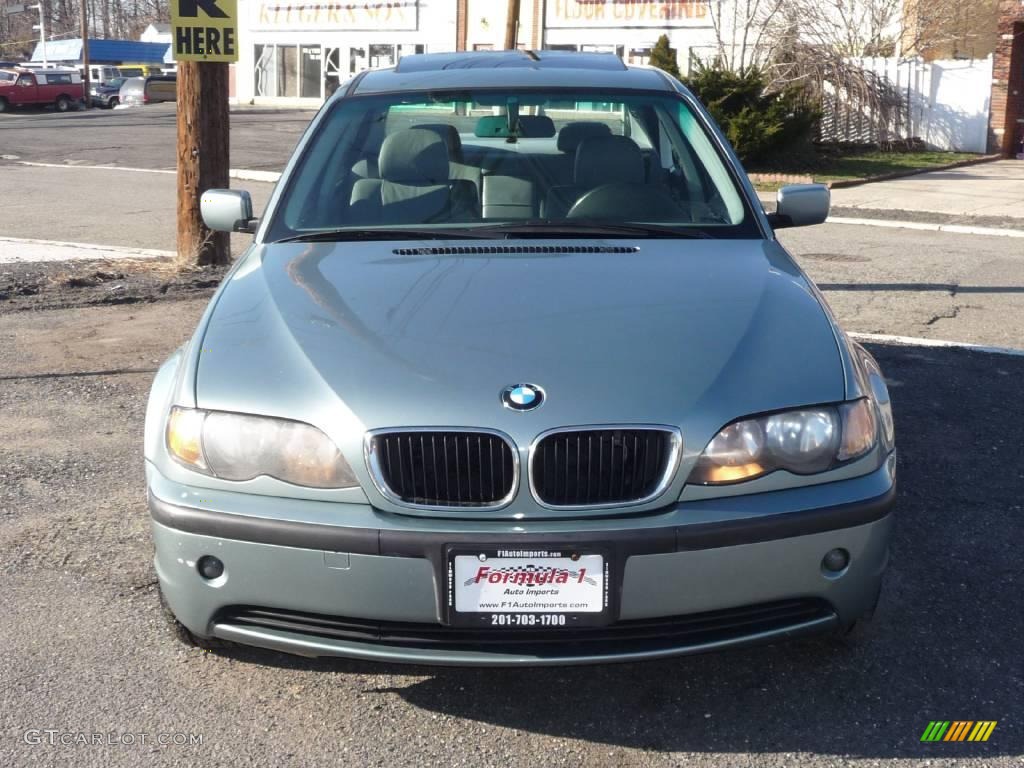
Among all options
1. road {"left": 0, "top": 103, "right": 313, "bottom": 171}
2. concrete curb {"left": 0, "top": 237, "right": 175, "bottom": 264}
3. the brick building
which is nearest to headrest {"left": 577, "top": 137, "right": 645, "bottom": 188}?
concrete curb {"left": 0, "top": 237, "right": 175, "bottom": 264}

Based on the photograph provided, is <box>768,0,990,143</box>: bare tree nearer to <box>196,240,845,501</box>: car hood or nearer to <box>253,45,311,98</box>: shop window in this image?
<box>196,240,845,501</box>: car hood

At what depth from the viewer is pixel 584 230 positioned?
396 centimetres

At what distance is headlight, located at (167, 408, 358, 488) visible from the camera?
278 cm

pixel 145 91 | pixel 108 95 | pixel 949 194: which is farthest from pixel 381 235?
pixel 108 95

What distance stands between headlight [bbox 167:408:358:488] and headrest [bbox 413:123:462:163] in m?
1.74

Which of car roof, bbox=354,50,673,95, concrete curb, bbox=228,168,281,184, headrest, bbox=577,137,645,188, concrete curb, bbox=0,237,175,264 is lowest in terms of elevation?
concrete curb, bbox=0,237,175,264

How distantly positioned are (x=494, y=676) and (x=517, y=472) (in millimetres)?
784

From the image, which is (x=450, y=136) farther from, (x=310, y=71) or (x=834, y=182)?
(x=310, y=71)

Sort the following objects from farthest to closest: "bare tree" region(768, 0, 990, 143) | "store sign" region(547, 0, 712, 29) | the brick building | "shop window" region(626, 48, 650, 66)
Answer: "shop window" region(626, 48, 650, 66) → "store sign" region(547, 0, 712, 29) → "bare tree" region(768, 0, 990, 143) → the brick building

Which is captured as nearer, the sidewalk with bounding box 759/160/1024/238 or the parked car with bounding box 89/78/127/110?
the sidewalk with bounding box 759/160/1024/238

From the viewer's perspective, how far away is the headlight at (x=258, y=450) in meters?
2.78

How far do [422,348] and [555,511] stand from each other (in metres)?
0.57

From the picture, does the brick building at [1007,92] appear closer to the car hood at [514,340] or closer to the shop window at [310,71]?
the car hood at [514,340]

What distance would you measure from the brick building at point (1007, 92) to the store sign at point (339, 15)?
24433 millimetres
